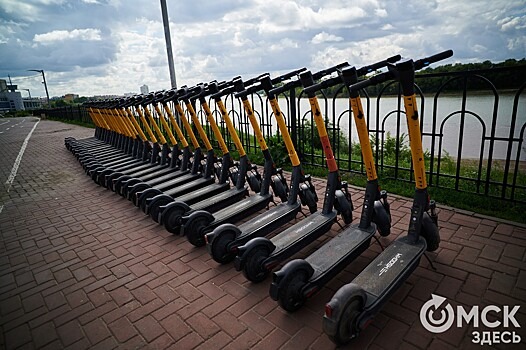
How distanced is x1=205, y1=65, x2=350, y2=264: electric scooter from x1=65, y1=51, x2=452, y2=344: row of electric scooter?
11 millimetres

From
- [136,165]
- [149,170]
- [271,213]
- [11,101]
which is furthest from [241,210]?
[11,101]

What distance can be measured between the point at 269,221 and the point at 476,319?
6.84 feet

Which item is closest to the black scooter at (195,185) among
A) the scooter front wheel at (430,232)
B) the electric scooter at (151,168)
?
the electric scooter at (151,168)

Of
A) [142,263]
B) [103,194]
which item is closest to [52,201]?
[103,194]

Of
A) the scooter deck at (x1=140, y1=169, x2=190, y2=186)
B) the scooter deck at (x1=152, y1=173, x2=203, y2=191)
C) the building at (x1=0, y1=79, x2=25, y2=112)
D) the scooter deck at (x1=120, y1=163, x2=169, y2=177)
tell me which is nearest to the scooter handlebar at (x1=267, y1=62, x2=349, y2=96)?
the scooter deck at (x1=152, y1=173, x2=203, y2=191)

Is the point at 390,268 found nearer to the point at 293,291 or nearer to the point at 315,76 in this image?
the point at 293,291

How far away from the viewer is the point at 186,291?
2961 millimetres

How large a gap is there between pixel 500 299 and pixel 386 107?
3729 millimetres

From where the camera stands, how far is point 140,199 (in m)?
4.78

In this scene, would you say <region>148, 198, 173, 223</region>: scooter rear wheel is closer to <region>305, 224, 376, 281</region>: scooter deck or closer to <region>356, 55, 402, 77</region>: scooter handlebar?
<region>305, 224, 376, 281</region>: scooter deck

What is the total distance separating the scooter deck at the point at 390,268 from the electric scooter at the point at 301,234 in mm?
764

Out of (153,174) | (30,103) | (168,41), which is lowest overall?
(153,174)

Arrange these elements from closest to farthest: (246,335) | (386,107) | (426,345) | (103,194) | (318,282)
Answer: (426,345)
(246,335)
(318,282)
(386,107)
(103,194)

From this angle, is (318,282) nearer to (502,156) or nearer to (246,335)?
(246,335)
